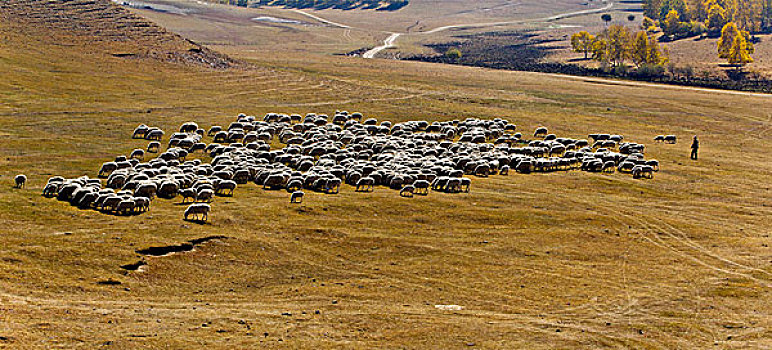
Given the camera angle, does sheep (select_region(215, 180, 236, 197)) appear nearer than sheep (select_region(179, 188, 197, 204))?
No

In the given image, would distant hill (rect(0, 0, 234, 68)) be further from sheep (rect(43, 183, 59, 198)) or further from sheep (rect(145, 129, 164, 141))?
sheep (rect(43, 183, 59, 198))

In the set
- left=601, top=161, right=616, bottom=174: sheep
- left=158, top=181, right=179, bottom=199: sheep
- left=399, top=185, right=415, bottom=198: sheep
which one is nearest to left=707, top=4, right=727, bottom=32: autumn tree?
left=601, top=161, right=616, bottom=174: sheep

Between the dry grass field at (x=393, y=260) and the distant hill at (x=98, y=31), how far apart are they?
29.7 metres

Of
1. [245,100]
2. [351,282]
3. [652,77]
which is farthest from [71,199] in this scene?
[652,77]

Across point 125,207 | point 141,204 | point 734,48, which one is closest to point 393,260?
point 141,204

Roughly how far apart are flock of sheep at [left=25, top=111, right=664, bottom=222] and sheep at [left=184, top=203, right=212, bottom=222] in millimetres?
47

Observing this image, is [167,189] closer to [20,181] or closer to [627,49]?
[20,181]

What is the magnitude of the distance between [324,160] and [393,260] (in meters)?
18.3

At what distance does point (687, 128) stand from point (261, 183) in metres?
52.3

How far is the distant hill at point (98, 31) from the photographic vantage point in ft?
318

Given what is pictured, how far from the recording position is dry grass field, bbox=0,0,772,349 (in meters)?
24.1

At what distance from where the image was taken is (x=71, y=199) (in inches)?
1451

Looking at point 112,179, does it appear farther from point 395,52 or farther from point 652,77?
point 395,52

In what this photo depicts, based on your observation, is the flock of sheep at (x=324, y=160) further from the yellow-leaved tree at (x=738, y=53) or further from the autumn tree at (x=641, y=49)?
the yellow-leaved tree at (x=738, y=53)
